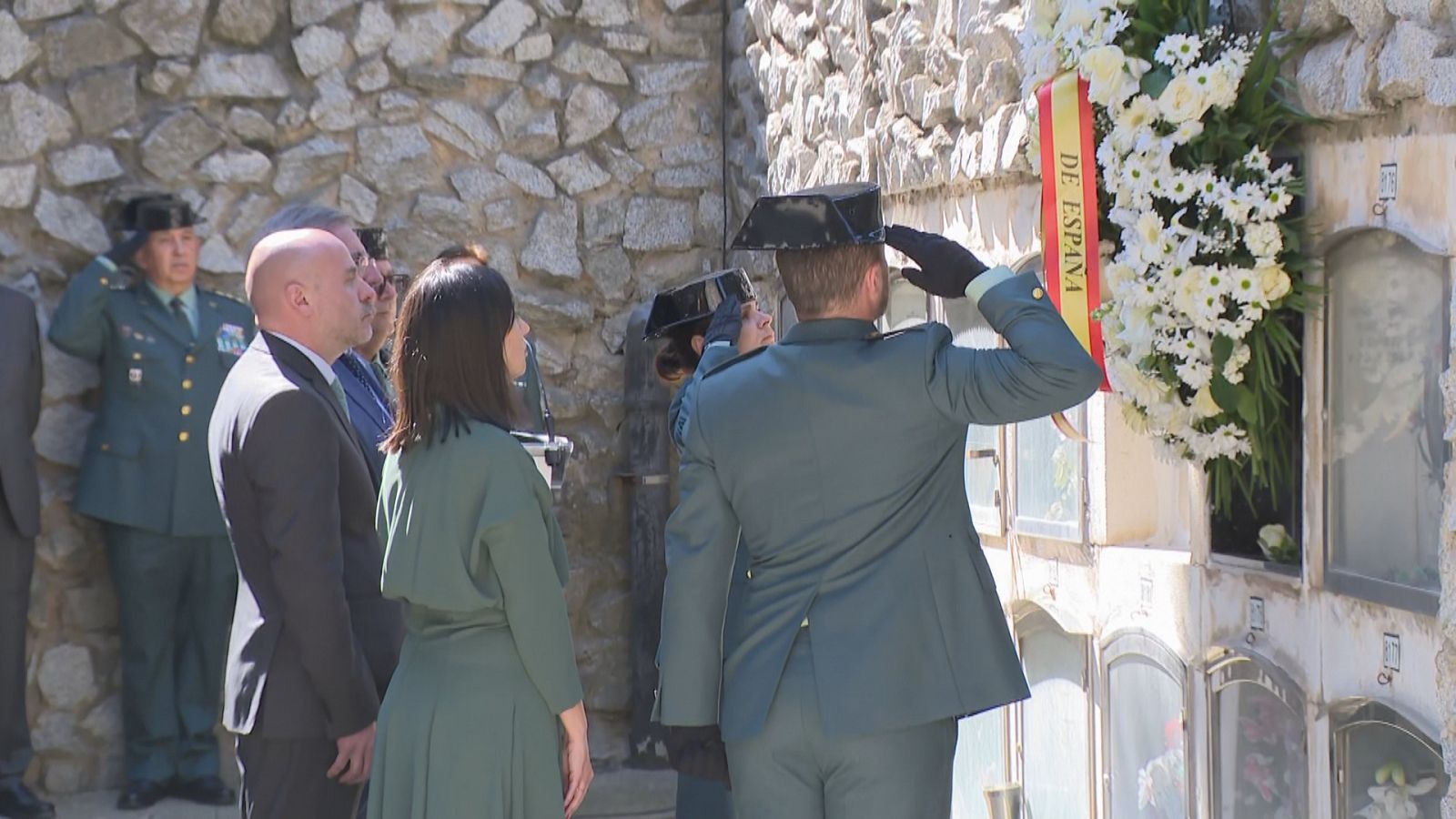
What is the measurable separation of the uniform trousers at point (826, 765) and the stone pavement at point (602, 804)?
113 inches

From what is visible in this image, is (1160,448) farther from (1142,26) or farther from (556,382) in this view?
(556,382)

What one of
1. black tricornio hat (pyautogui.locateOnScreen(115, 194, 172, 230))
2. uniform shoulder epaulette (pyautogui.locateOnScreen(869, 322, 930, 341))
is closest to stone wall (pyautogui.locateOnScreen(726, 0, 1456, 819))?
uniform shoulder epaulette (pyautogui.locateOnScreen(869, 322, 930, 341))

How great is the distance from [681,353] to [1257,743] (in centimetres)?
126

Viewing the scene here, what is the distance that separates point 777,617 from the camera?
2.28 metres

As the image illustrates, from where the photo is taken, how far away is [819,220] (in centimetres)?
226

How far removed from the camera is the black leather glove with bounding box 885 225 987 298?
7.38ft

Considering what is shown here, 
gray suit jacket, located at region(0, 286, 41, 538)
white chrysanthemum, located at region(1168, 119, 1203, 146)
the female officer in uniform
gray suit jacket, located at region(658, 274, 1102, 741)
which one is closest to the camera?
gray suit jacket, located at region(658, 274, 1102, 741)

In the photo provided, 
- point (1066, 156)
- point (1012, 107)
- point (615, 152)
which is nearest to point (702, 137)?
point (615, 152)

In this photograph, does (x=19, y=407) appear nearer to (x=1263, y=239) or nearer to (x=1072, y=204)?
(x=1072, y=204)

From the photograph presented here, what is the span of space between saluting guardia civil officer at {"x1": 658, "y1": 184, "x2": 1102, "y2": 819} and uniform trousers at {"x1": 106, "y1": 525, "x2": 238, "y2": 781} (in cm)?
318

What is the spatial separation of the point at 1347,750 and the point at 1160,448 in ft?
1.83

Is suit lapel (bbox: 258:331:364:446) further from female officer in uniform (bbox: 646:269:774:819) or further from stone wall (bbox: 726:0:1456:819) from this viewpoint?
stone wall (bbox: 726:0:1456:819)

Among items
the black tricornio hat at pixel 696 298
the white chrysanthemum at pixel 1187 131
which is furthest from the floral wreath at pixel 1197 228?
the black tricornio hat at pixel 696 298

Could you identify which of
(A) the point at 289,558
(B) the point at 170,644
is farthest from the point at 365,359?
(B) the point at 170,644
